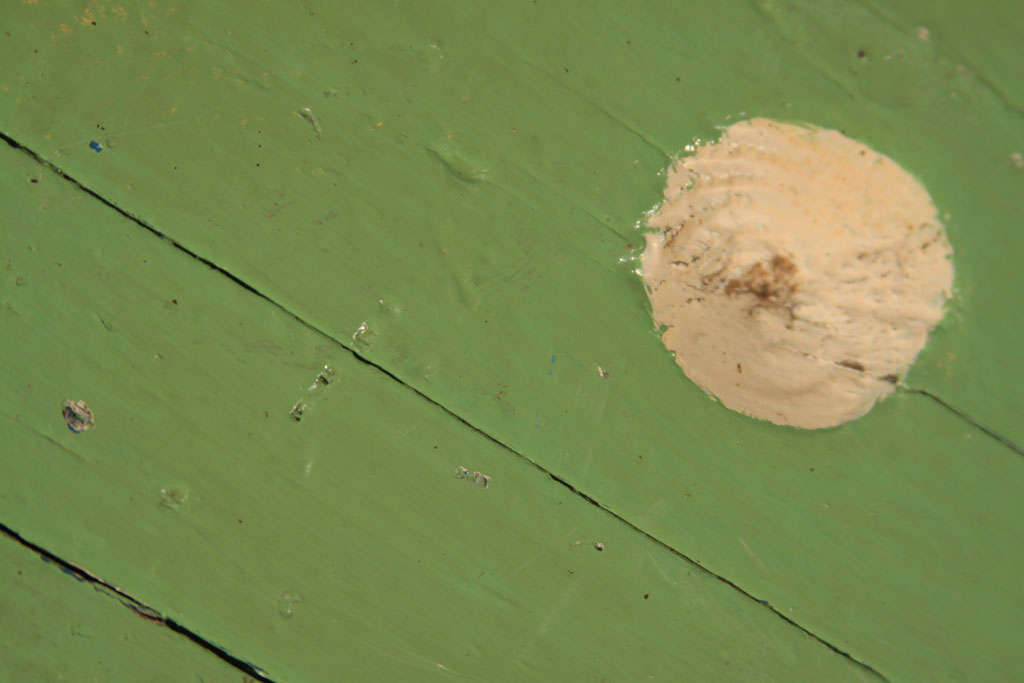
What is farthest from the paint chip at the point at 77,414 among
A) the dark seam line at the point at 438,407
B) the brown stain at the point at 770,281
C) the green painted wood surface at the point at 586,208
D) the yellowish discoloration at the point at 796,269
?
the brown stain at the point at 770,281

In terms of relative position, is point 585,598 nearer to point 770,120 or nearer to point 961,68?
point 770,120

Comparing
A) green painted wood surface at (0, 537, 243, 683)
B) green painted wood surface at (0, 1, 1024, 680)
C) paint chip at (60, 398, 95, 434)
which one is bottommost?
green painted wood surface at (0, 537, 243, 683)

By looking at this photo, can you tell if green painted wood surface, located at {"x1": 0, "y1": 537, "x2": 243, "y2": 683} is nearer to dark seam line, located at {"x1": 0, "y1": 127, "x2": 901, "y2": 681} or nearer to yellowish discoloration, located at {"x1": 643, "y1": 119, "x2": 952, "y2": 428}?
dark seam line, located at {"x1": 0, "y1": 127, "x2": 901, "y2": 681}

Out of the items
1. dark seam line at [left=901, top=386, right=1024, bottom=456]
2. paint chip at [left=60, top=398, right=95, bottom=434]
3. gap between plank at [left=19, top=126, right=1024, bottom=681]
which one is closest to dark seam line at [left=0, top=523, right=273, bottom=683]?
gap between plank at [left=19, top=126, right=1024, bottom=681]

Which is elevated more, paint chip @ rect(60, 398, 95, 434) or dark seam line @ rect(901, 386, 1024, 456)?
dark seam line @ rect(901, 386, 1024, 456)

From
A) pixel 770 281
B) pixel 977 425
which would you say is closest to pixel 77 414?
pixel 770 281

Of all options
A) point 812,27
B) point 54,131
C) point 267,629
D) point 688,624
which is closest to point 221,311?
point 54,131
